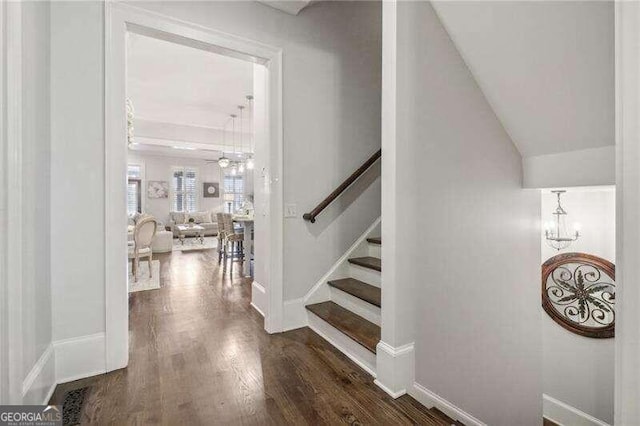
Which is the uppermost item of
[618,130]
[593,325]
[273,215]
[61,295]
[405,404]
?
[618,130]

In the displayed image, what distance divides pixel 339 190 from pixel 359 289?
2.95 feet

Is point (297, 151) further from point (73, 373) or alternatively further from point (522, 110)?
point (73, 373)

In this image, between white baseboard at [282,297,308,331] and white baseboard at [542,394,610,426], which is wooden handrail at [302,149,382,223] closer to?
white baseboard at [282,297,308,331]

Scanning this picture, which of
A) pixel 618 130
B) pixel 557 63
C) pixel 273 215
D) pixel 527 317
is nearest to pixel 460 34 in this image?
pixel 557 63

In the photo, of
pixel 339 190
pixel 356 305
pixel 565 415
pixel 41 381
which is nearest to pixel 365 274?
pixel 356 305

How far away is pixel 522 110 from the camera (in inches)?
80.0

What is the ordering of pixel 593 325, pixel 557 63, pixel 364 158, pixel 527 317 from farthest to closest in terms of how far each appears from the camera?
pixel 593 325 < pixel 364 158 < pixel 527 317 < pixel 557 63

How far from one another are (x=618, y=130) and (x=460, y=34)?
139 centimetres

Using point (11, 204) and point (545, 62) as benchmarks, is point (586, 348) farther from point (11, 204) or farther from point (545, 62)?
point (11, 204)

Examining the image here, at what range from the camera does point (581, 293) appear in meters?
3.68

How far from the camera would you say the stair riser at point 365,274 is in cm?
267

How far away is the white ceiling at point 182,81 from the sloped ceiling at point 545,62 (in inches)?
132

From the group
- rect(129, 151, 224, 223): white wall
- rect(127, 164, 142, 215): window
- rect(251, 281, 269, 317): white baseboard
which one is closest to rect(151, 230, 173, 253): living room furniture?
rect(129, 151, 224, 223): white wall

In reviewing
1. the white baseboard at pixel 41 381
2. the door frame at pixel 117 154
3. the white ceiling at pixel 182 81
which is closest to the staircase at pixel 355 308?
the door frame at pixel 117 154
